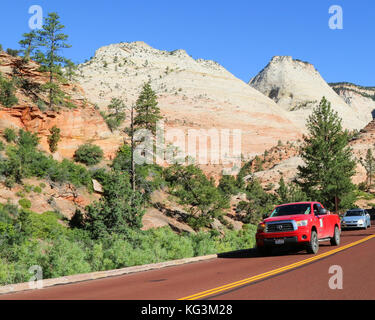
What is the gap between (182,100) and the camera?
356 ft

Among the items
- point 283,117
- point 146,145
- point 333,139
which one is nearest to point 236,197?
point 146,145

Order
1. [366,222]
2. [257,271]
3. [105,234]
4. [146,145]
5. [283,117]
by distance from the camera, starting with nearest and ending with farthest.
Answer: [257,271]
[105,234]
[366,222]
[146,145]
[283,117]

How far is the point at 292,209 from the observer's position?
15.2 m

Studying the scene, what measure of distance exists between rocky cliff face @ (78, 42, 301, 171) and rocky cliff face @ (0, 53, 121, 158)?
48.9m

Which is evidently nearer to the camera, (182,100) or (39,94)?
(39,94)

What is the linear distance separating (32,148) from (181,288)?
2969cm

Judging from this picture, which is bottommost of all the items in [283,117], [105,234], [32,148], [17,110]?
[105,234]

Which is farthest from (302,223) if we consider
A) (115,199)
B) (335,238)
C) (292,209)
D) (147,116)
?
(147,116)

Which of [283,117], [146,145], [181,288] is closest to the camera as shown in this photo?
[181,288]

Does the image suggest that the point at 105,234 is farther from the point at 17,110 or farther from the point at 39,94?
the point at 39,94

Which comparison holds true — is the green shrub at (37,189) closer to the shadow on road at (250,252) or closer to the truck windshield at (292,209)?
the shadow on road at (250,252)

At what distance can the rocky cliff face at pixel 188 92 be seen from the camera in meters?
102

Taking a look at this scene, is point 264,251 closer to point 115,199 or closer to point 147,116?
point 115,199

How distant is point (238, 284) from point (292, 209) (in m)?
7.24
